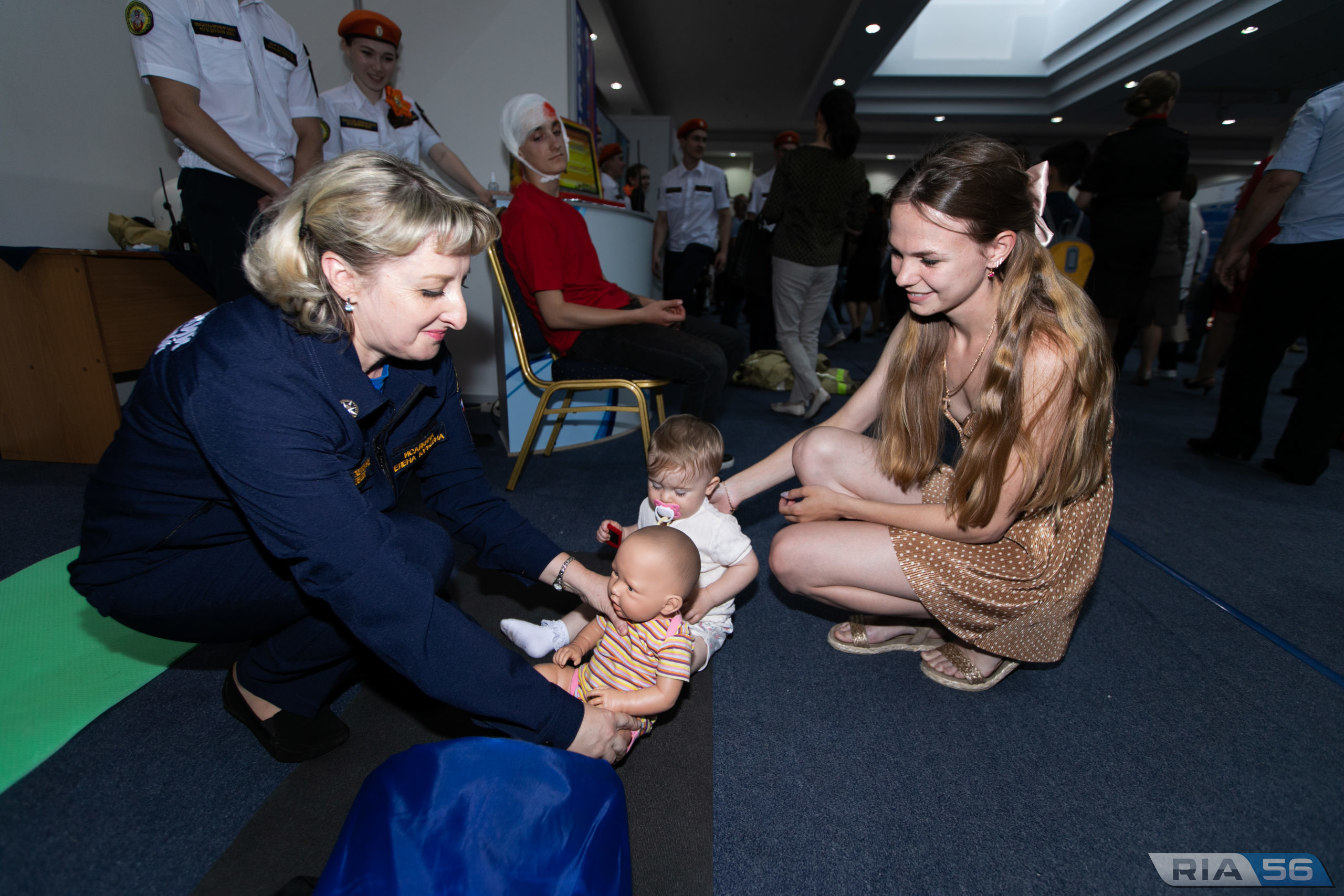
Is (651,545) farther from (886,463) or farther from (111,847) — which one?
(111,847)

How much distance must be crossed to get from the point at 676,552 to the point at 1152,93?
4132mm

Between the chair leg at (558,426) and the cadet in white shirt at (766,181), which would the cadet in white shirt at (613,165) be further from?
the chair leg at (558,426)

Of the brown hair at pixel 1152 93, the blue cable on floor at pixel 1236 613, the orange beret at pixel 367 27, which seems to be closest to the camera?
the blue cable on floor at pixel 1236 613

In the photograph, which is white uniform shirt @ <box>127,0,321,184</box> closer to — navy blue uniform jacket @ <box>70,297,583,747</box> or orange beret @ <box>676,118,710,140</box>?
navy blue uniform jacket @ <box>70,297,583,747</box>

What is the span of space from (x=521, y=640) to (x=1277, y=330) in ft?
12.3

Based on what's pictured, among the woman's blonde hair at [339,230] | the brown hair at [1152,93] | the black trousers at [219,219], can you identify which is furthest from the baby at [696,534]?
the brown hair at [1152,93]

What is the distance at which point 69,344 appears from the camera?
2654 millimetres

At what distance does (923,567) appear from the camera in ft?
4.53

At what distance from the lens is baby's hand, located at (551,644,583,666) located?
4.69ft

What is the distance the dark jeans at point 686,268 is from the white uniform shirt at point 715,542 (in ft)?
13.0

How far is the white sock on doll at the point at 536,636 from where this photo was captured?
152 centimetres

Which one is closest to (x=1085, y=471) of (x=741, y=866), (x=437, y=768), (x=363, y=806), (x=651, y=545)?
(x=651, y=545)

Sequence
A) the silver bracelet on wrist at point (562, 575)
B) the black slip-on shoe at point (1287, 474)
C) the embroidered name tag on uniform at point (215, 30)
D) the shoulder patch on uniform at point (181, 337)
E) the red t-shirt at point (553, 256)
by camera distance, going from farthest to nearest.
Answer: the black slip-on shoe at point (1287, 474)
the red t-shirt at point (553, 256)
the embroidered name tag on uniform at point (215, 30)
the silver bracelet on wrist at point (562, 575)
the shoulder patch on uniform at point (181, 337)

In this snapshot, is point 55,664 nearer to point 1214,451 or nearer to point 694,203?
point 694,203
